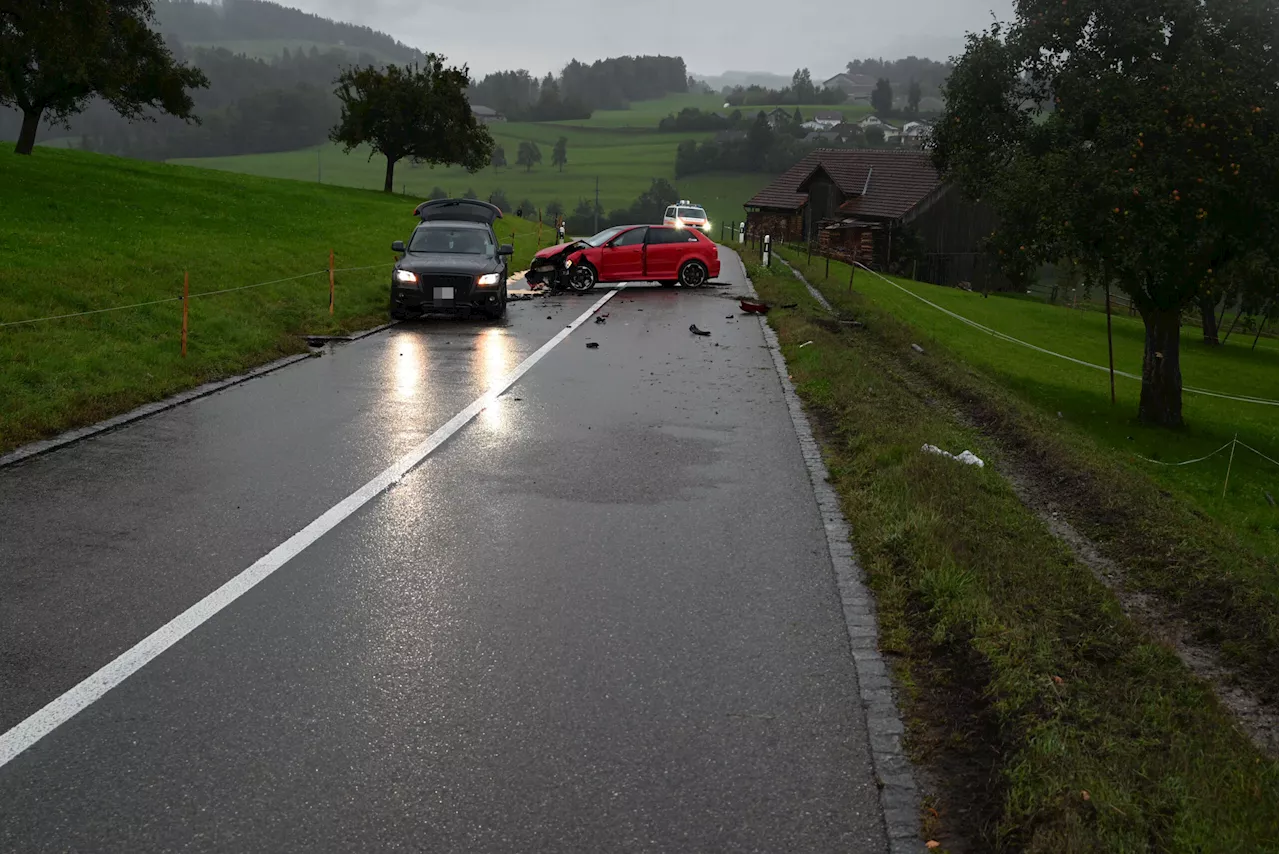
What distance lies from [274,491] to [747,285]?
23.6 meters

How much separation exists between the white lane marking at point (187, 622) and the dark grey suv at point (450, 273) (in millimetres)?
10200

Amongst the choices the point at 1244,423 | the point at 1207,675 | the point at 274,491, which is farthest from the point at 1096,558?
the point at 1244,423

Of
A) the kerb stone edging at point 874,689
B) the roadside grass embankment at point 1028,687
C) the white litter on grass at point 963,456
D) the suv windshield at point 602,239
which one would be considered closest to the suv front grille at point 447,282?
the suv windshield at point 602,239

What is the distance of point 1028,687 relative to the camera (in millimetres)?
5020

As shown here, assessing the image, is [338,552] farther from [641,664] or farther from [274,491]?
[641,664]

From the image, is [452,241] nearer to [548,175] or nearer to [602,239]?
[602,239]

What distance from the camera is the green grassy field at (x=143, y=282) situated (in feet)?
41.1

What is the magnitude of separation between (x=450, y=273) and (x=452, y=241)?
1.79 metres

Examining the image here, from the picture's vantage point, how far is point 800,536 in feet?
25.1

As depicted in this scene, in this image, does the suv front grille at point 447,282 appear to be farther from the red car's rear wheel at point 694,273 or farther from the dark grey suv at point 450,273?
the red car's rear wheel at point 694,273

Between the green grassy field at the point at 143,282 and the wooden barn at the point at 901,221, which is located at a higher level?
the wooden barn at the point at 901,221

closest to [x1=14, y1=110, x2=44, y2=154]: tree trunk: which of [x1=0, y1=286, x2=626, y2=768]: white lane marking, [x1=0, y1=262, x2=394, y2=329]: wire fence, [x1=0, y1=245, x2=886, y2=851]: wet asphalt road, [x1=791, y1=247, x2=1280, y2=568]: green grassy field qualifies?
[x1=0, y1=262, x2=394, y2=329]: wire fence

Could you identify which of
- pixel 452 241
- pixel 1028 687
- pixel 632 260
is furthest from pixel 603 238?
pixel 1028 687

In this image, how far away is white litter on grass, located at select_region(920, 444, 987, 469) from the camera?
10156 millimetres
